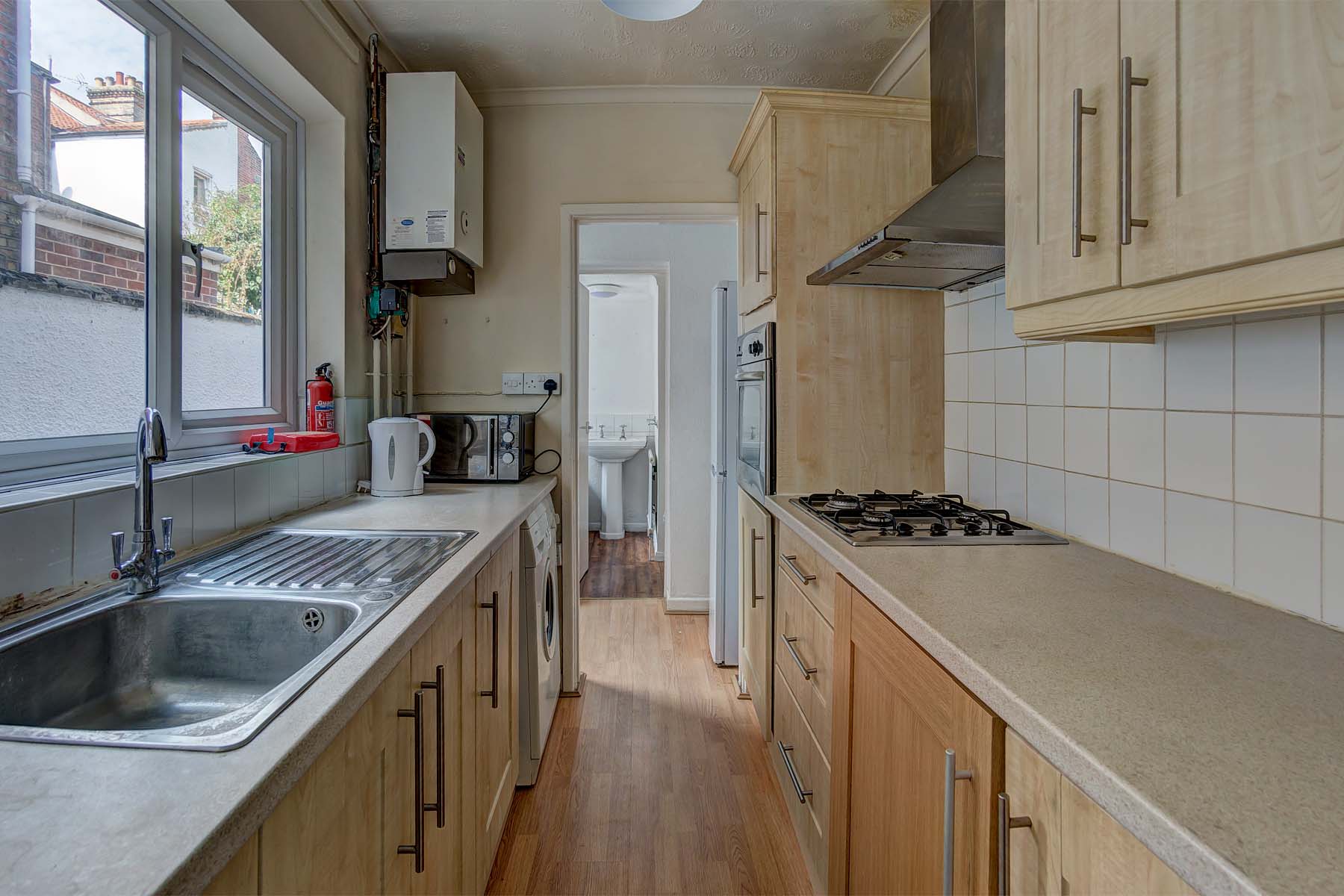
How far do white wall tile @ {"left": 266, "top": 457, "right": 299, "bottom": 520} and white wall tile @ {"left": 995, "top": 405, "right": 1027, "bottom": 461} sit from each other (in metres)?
1.86

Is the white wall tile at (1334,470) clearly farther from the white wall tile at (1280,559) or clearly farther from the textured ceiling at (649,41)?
the textured ceiling at (649,41)

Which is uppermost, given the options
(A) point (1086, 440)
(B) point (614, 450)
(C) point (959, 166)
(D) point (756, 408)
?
(C) point (959, 166)

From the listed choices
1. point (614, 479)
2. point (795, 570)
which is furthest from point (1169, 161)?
point (614, 479)

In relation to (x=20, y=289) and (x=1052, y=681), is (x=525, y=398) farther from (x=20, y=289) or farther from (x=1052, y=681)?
(x=1052, y=681)

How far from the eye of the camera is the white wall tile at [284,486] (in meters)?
1.67

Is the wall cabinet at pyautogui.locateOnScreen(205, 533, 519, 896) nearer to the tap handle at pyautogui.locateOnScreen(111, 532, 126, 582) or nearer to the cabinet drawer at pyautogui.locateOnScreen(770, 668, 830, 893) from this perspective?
the tap handle at pyautogui.locateOnScreen(111, 532, 126, 582)

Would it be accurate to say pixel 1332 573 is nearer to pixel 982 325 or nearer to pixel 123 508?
pixel 982 325

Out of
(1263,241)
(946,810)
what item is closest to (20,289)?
(946,810)

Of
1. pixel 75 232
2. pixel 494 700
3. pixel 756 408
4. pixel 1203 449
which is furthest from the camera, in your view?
pixel 756 408

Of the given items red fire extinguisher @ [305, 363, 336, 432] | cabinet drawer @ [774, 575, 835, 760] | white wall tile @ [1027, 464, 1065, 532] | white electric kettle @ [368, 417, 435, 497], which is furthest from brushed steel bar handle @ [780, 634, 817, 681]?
red fire extinguisher @ [305, 363, 336, 432]

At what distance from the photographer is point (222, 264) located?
1807 mm

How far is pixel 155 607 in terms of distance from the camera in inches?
41.5

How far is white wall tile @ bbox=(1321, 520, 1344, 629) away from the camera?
886mm

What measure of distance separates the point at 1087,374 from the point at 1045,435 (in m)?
0.20
